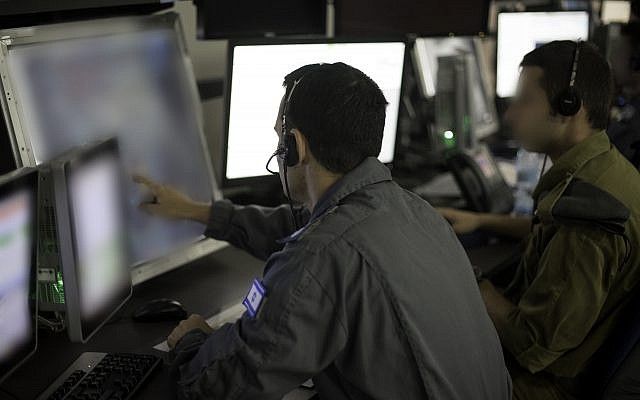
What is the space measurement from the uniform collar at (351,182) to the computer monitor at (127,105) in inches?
21.7

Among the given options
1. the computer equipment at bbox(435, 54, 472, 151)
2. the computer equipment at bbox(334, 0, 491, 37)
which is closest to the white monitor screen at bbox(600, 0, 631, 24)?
the computer equipment at bbox(435, 54, 472, 151)

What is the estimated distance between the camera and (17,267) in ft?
4.08

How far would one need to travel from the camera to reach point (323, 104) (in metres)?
1.24

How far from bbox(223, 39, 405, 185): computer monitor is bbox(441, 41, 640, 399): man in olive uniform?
0.49 metres

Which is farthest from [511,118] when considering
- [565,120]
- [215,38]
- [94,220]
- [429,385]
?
[94,220]

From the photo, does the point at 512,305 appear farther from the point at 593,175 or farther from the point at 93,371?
the point at 93,371

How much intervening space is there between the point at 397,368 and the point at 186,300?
739mm

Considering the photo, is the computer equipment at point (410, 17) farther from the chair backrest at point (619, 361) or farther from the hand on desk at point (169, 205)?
the chair backrest at point (619, 361)

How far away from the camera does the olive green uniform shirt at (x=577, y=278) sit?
4.99 ft

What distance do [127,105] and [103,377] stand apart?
0.73 meters

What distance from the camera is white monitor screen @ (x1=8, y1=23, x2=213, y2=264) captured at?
5.28 ft

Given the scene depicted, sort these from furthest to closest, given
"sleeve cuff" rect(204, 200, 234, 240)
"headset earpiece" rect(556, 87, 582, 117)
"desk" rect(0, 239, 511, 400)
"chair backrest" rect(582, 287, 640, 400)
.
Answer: "sleeve cuff" rect(204, 200, 234, 240), "headset earpiece" rect(556, 87, 582, 117), "chair backrest" rect(582, 287, 640, 400), "desk" rect(0, 239, 511, 400)

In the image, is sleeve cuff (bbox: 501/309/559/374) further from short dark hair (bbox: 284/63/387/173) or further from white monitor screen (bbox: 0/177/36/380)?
white monitor screen (bbox: 0/177/36/380)

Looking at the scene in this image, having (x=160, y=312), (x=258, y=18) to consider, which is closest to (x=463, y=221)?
(x=258, y=18)
